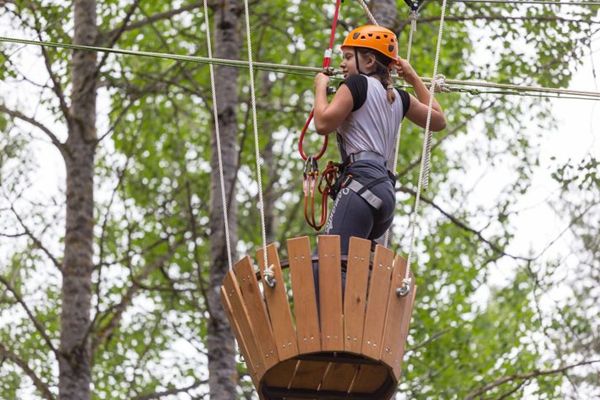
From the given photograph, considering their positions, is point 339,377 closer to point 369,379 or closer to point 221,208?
point 369,379

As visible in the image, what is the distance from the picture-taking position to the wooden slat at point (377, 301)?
612 cm

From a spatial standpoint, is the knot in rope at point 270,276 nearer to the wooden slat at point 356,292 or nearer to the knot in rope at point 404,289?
the wooden slat at point 356,292

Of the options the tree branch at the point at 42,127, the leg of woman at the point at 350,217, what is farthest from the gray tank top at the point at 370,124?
the tree branch at the point at 42,127

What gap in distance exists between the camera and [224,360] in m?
9.67

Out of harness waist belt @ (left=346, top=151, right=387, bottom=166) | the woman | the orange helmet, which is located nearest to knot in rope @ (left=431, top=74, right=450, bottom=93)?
the woman

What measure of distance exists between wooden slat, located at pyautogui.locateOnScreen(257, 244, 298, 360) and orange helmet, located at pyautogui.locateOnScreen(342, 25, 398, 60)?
1.03 metres

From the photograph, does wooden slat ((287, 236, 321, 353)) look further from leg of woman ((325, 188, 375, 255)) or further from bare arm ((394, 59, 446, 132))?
bare arm ((394, 59, 446, 132))

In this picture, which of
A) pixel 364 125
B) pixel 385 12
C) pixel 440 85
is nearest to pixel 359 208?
pixel 364 125

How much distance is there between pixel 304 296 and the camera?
6137mm

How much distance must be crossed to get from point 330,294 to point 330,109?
2.68 feet

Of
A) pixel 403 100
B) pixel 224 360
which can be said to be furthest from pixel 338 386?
pixel 224 360

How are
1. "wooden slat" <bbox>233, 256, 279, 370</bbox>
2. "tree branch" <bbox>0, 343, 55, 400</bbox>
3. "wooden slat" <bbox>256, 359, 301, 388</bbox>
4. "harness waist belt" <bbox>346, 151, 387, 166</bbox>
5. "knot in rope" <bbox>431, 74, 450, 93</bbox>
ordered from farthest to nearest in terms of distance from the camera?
"tree branch" <bbox>0, 343, 55, 400</bbox>
"knot in rope" <bbox>431, 74, 450, 93</bbox>
"harness waist belt" <bbox>346, 151, 387, 166</bbox>
"wooden slat" <bbox>256, 359, 301, 388</bbox>
"wooden slat" <bbox>233, 256, 279, 370</bbox>

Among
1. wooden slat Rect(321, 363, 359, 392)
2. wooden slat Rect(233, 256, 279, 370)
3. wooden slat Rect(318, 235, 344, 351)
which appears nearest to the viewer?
wooden slat Rect(318, 235, 344, 351)

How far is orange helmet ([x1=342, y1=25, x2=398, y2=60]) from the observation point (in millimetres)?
6703
